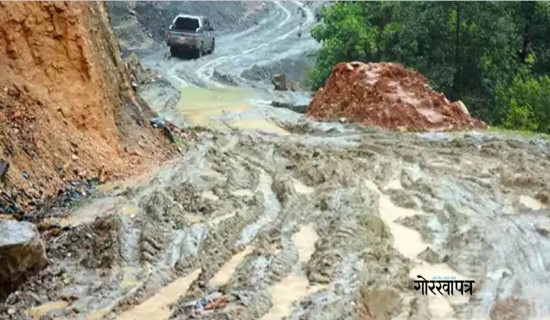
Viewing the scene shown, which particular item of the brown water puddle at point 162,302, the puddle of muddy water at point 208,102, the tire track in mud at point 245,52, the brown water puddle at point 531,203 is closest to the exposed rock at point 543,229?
the brown water puddle at point 531,203

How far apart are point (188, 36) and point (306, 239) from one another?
75.8 ft

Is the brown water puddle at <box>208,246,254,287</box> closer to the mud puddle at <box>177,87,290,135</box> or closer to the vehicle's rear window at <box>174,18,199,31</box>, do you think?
the mud puddle at <box>177,87,290,135</box>

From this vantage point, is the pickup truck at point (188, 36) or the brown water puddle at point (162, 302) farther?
the pickup truck at point (188, 36)

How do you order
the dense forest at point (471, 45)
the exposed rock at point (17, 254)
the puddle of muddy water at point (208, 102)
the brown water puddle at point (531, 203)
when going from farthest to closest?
the dense forest at point (471, 45)
the puddle of muddy water at point (208, 102)
the brown water puddle at point (531, 203)
the exposed rock at point (17, 254)

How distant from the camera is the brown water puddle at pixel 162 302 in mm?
7160

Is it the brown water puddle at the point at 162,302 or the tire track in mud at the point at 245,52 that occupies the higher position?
the brown water puddle at the point at 162,302

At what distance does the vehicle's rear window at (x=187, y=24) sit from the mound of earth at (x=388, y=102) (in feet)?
44.9

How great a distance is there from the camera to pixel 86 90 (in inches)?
504

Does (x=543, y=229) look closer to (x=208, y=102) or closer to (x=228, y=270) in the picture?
(x=228, y=270)

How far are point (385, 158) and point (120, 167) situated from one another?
4850mm

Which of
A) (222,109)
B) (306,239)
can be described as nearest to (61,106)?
(306,239)

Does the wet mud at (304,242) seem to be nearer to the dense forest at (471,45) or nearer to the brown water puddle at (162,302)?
the brown water puddle at (162,302)

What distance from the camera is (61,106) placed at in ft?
40.3

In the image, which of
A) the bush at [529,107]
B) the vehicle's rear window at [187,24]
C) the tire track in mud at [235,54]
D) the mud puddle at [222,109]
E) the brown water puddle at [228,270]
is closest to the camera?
the brown water puddle at [228,270]
